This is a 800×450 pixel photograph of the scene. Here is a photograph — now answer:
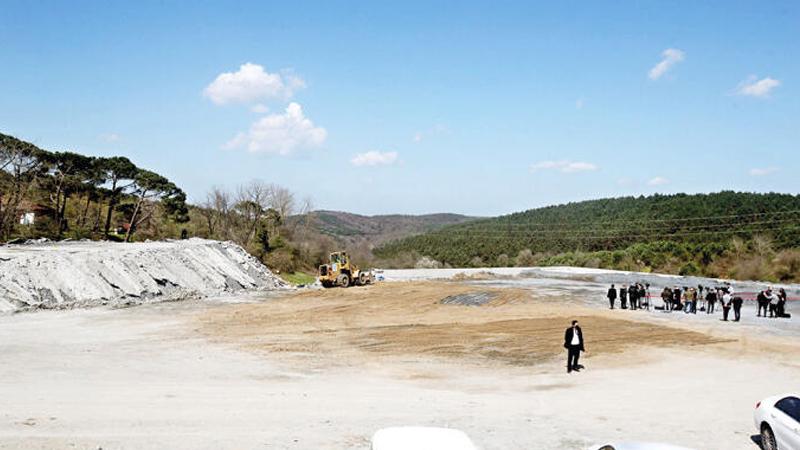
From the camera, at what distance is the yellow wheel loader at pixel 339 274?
45062 millimetres

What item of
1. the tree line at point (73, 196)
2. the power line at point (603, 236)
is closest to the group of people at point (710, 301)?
the tree line at point (73, 196)

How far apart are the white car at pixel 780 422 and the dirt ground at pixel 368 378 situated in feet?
2.32

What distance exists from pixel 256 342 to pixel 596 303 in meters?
22.3

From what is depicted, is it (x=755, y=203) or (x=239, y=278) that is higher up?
(x=755, y=203)

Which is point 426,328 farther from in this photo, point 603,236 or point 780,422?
point 603,236

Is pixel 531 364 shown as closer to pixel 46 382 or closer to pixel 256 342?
pixel 256 342

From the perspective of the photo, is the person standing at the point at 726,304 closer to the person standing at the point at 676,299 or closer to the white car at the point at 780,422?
the person standing at the point at 676,299

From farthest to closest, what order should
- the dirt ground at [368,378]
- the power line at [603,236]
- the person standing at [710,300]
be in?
the power line at [603,236] < the person standing at [710,300] < the dirt ground at [368,378]

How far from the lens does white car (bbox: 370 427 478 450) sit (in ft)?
23.1

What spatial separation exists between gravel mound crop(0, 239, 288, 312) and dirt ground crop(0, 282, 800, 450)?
2.46 metres

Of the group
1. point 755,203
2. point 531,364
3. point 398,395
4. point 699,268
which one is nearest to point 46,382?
point 398,395

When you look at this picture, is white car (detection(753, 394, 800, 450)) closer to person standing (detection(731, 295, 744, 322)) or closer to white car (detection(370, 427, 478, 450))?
white car (detection(370, 427, 478, 450))

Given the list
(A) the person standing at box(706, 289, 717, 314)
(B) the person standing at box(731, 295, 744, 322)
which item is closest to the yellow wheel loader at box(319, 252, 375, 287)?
(A) the person standing at box(706, 289, 717, 314)

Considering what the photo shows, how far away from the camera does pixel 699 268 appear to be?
65250 mm
